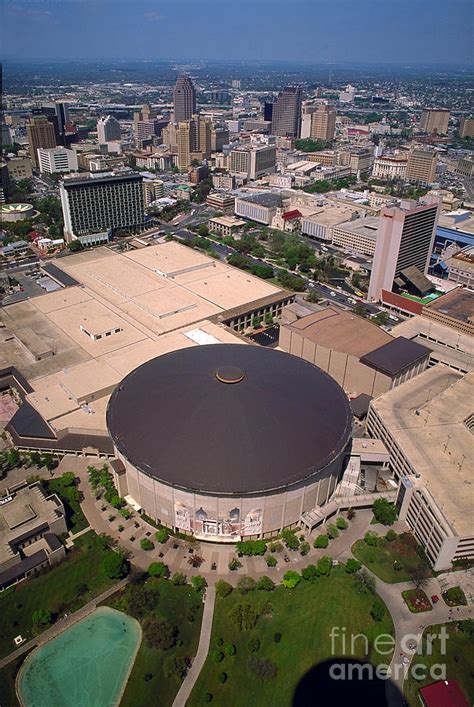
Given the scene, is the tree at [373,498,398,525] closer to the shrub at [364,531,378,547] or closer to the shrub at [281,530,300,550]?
the shrub at [364,531,378,547]

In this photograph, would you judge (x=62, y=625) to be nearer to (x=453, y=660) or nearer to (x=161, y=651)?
(x=161, y=651)

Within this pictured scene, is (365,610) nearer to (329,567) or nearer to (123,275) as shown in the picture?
(329,567)

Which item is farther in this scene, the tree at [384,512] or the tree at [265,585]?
the tree at [384,512]

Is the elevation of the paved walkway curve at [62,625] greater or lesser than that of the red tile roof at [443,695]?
lesser

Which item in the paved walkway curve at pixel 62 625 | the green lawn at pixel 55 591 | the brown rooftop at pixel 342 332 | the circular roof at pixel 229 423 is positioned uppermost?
the circular roof at pixel 229 423

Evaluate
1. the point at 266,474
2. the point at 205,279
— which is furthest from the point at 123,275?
the point at 266,474

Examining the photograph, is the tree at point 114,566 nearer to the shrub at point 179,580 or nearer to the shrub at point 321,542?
the shrub at point 179,580

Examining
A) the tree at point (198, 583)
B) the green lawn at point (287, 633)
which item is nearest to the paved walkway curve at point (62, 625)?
the tree at point (198, 583)
